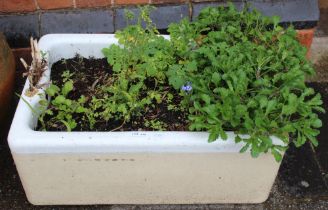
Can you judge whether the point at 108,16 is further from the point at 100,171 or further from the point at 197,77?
the point at 100,171

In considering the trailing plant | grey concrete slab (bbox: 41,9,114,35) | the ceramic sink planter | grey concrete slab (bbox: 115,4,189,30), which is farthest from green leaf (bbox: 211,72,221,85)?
the ceramic sink planter

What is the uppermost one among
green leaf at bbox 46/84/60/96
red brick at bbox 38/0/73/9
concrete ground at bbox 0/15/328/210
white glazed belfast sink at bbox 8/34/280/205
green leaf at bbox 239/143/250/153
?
red brick at bbox 38/0/73/9

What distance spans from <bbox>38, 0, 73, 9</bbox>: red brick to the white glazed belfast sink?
374mm

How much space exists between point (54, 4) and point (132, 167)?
1038 millimetres

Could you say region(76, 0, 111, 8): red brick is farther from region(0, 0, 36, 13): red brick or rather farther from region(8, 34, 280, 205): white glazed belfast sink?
region(8, 34, 280, 205): white glazed belfast sink

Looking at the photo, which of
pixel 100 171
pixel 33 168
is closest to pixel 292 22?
pixel 100 171

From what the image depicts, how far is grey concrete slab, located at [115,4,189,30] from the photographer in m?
2.42

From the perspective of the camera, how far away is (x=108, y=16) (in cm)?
242

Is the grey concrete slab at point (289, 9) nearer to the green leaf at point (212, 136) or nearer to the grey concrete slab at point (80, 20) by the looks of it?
the grey concrete slab at point (80, 20)

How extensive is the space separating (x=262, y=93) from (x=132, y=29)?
2.24ft

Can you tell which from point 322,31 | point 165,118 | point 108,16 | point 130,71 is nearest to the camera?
point 165,118

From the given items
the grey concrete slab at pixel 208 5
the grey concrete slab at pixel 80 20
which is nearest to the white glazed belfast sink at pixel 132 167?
the grey concrete slab at pixel 80 20

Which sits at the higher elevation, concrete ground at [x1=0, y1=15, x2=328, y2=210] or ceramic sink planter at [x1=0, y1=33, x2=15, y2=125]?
ceramic sink planter at [x1=0, y1=33, x2=15, y2=125]

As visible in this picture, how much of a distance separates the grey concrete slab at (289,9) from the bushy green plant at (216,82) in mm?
348
